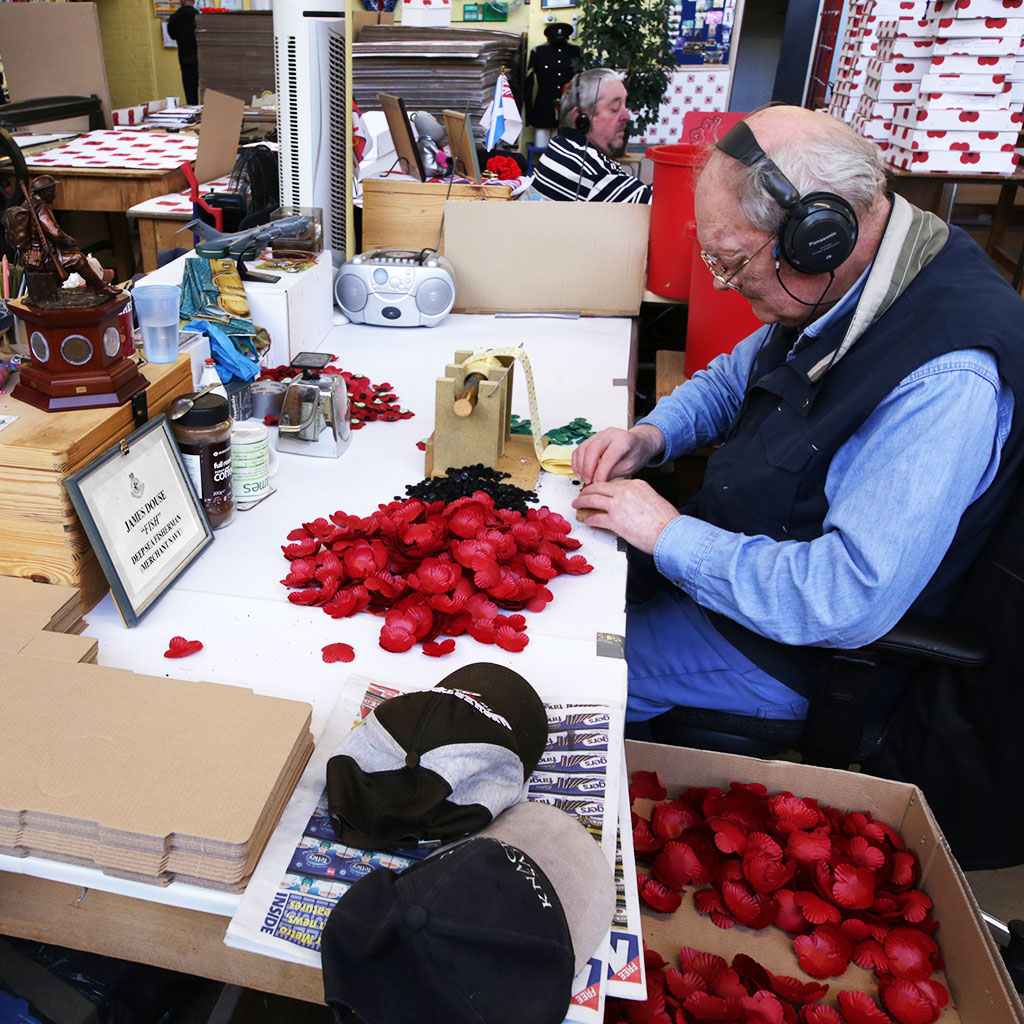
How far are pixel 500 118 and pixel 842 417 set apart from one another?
3053mm

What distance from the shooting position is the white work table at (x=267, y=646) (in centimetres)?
92

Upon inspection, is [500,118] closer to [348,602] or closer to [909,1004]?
[348,602]

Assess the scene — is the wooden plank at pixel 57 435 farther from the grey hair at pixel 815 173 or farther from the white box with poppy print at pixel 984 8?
the white box with poppy print at pixel 984 8

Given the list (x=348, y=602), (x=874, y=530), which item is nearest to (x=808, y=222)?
(x=874, y=530)

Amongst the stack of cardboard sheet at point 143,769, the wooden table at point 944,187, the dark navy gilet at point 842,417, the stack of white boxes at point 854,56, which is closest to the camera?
the stack of cardboard sheet at point 143,769

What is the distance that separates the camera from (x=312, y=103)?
223cm

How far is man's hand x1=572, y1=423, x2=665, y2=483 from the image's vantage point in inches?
59.4

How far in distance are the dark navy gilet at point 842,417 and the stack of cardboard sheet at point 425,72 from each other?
2.89 m

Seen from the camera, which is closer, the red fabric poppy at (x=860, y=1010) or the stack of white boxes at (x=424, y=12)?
the red fabric poppy at (x=860, y=1010)

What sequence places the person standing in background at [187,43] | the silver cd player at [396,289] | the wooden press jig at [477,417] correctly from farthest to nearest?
the person standing in background at [187,43], the silver cd player at [396,289], the wooden press jig at [477,417]

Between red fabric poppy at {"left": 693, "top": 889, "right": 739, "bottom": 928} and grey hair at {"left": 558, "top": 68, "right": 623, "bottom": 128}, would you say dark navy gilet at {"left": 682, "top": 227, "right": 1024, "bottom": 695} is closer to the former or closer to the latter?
red fabric poppy at {"left": 693, "top": 889, "right": 739, "bottom": 928}

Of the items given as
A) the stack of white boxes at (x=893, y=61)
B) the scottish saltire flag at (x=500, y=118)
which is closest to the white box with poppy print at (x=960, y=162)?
the stack of white boxes at (x=893, y=61)

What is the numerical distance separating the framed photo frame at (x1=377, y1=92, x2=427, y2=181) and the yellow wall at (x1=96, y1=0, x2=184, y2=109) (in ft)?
20.7

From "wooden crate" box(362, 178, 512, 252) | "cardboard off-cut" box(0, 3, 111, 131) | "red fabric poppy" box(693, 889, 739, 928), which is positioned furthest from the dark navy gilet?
"cardboard off-cut" box(0, 3, 111, 131)
